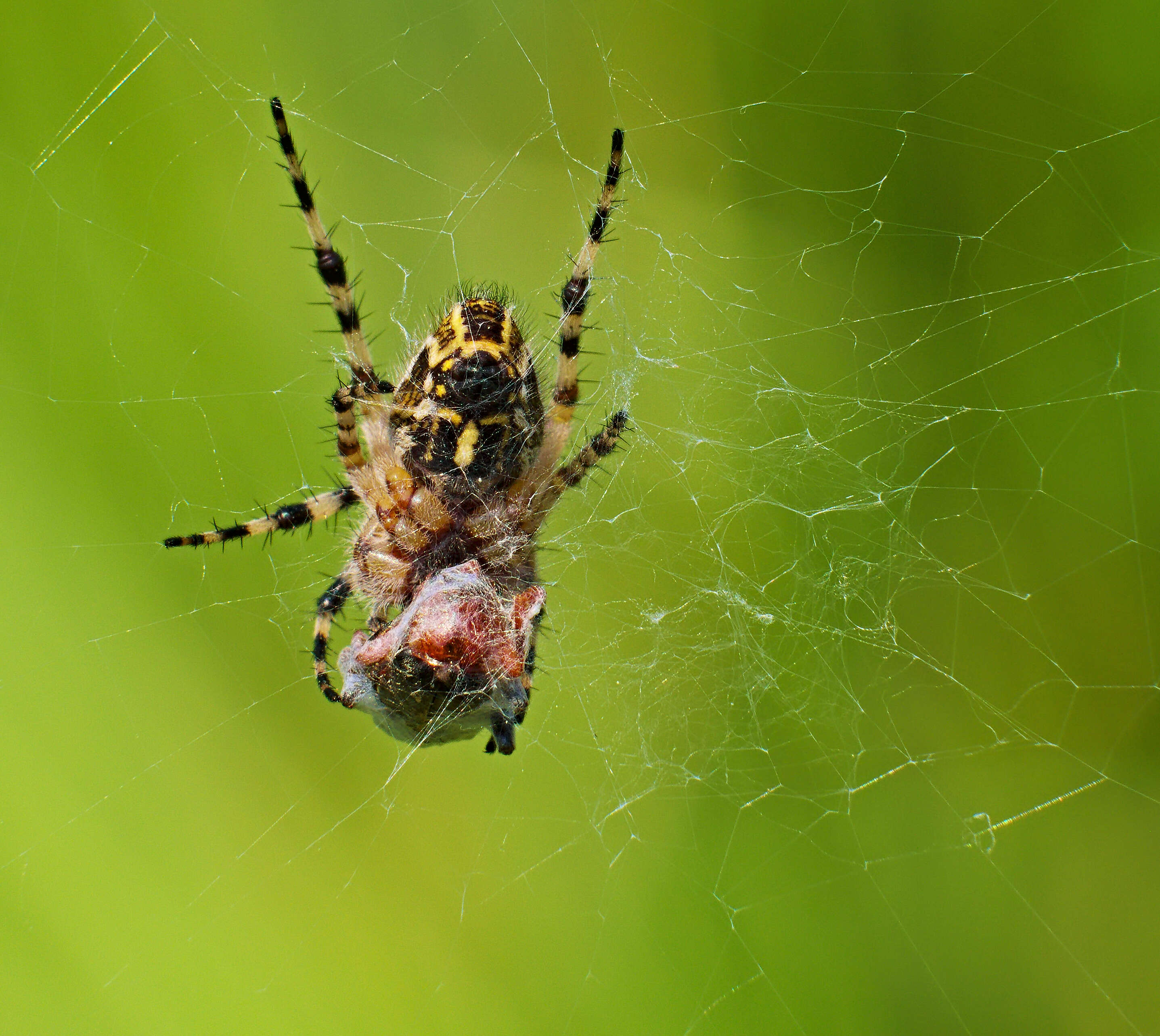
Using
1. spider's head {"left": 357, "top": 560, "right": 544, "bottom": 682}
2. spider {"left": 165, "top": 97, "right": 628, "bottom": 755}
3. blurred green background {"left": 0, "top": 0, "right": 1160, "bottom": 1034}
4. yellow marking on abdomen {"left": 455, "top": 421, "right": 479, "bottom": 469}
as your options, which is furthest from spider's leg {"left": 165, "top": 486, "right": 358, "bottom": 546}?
spider's head {"left": 357, "top": 560, "right": 544, "bottom": 682}

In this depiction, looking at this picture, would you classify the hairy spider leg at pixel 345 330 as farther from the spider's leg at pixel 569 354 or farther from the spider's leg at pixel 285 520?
the spider's leg at pixel 569 354

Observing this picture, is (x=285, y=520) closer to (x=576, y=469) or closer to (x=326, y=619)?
(x=326, y=619)

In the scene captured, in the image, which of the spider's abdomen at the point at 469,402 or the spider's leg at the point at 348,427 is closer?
the spider's abdomen at the point at 469,402

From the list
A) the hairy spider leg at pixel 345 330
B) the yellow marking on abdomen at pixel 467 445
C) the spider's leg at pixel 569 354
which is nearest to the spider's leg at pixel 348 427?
the hairy spider leg at pixel 345 330

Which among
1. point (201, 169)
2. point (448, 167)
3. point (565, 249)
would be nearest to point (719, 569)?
point (565, 249)

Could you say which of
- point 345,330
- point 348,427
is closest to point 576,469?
point 348,427

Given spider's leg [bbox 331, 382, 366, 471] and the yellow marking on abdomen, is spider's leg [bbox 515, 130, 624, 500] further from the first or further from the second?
spider's leg [bbox 331, 382, 366, 471]
